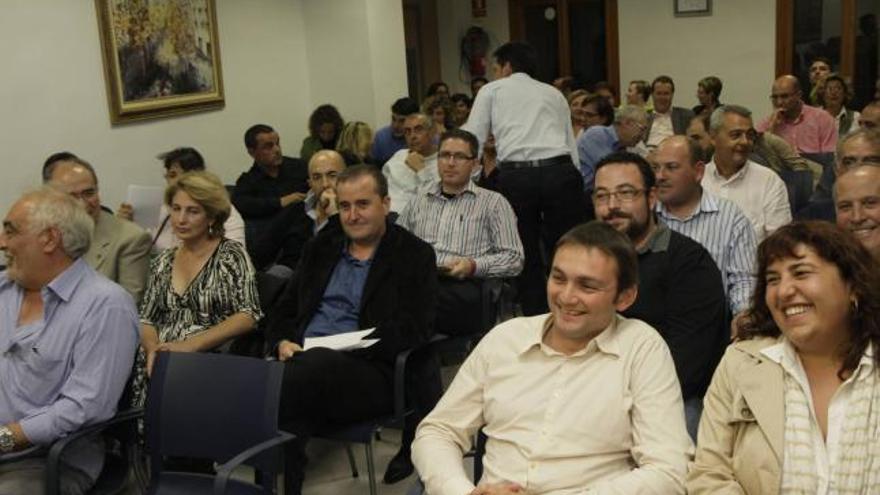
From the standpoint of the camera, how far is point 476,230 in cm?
423

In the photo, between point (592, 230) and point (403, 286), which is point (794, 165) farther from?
point (592, 230)

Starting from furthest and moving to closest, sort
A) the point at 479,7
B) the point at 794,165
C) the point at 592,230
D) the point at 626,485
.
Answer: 1. the point at 479,7
2. the point at 794,165
3. the point at 592,230
4. the point at 626,485

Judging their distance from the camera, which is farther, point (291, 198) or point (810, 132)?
point (810, 132)

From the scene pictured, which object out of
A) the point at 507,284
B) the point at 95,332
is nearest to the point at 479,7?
the point at 507,284

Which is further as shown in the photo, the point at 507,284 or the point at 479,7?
the point at 479,7

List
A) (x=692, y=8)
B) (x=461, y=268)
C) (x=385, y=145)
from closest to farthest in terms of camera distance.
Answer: (x=461, y=268) → (x=385, y=145) → (x=692, y=8)

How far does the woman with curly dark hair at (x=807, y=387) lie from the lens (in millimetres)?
1811

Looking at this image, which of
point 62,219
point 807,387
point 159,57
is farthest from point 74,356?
point 159,57

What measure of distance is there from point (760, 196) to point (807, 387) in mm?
2210

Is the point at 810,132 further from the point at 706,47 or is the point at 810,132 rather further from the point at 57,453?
the point at 57,453

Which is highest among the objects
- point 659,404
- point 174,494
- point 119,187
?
point 119,187

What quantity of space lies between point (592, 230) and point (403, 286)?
1196 millimetres

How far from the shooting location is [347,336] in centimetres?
316

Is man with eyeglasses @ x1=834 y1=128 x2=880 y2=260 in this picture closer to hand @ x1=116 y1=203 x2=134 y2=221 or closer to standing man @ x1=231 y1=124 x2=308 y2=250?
standing man @ x1=231 y1=124 x2=308 y2=250
